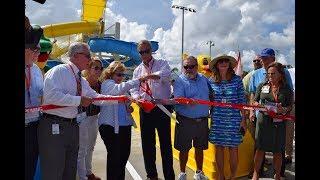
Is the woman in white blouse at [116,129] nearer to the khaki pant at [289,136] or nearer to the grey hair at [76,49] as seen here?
the grey hair at [76,49]

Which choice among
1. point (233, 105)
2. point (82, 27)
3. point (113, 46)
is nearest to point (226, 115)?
point (233, 105)

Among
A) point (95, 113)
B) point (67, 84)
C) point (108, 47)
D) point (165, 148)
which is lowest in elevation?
point (165, 148)

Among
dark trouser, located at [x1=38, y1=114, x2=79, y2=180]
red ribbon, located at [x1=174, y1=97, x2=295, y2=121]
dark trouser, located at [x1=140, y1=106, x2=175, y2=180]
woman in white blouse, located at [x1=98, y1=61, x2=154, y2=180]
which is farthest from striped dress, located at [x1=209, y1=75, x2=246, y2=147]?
dark trouser, located at [x1=38, y1=114, x2=79, y2=180]

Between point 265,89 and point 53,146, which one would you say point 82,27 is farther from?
point 53,146

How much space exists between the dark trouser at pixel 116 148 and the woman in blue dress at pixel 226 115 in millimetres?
1318

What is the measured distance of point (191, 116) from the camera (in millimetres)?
5312

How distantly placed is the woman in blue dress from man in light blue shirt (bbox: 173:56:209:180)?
5.4 inches

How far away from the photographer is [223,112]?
525cm

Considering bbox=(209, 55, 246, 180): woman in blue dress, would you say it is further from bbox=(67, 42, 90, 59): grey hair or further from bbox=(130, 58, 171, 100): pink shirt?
bbox=(67, 42, 90, 59): grey hair

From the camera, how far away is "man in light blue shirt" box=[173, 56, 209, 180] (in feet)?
17.4

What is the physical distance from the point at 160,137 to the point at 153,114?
0.34 m

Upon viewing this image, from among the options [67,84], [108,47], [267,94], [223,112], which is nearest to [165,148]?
[223,112]

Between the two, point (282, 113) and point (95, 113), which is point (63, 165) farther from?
point (282, 113)
